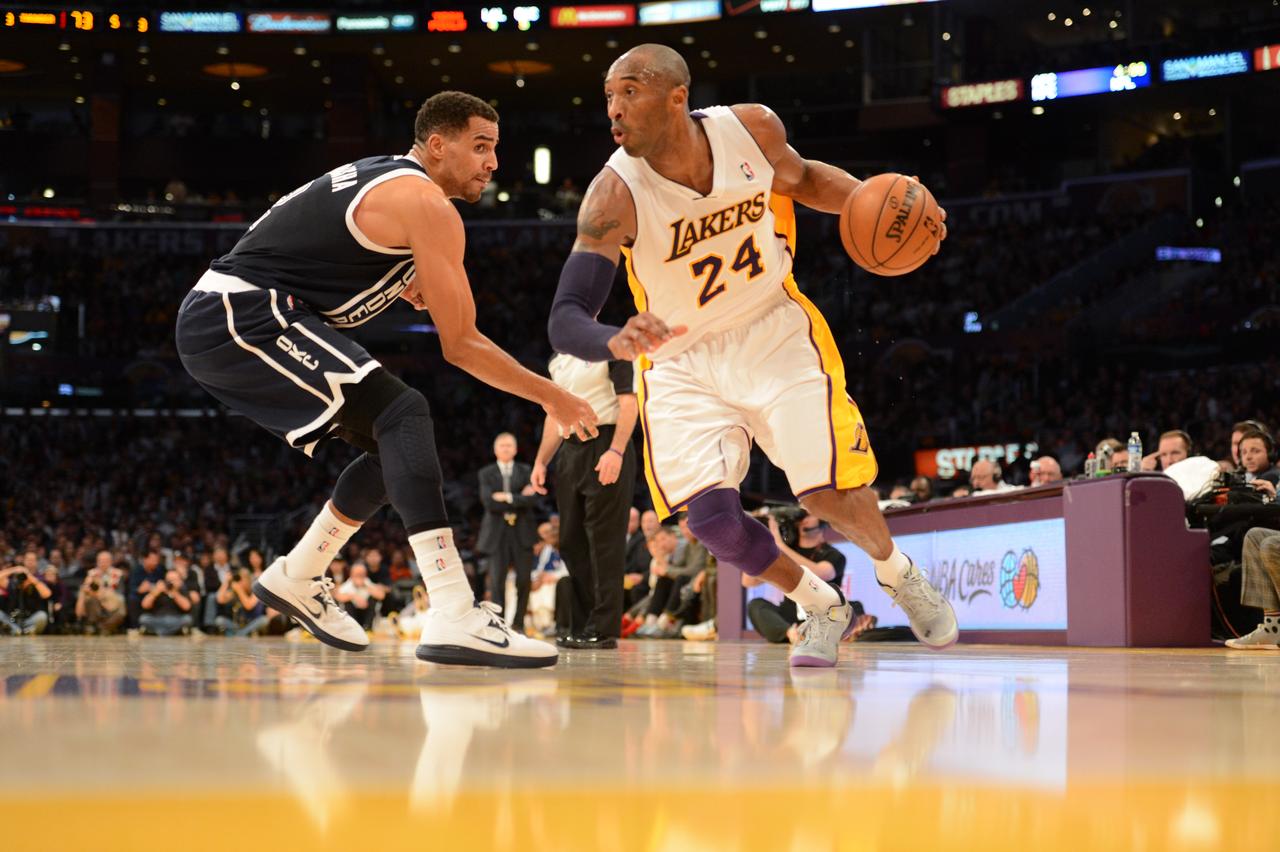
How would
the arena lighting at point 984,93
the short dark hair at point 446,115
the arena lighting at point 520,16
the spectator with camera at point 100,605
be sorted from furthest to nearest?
the arena lighting at point 984,93 → the arena lighting at point 520,16 → the spectator with camera at point 100,605 → the short dark hair at point 446,115

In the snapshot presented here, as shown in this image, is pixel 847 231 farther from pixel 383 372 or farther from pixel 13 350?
pixel 13 350

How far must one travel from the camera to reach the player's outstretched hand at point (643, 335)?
9.78 ft

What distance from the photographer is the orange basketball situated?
3.83 metres

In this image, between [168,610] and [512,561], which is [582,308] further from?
[168,610]

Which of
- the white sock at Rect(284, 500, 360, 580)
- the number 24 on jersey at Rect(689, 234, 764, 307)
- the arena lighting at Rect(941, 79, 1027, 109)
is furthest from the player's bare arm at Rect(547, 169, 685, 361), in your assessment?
the arena lighting at Rect(941, 79, 1027, 109)

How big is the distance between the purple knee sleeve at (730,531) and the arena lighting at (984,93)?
24.0m

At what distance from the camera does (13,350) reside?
79.7 ft

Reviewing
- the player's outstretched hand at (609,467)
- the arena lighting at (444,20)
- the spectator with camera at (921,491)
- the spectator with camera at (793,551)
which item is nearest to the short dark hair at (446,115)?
the player's outstretched hand at (609,467)

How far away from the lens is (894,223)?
383 centimetres

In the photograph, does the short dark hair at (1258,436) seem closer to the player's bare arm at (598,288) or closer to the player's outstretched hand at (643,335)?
the player's bare arm at (598,288)

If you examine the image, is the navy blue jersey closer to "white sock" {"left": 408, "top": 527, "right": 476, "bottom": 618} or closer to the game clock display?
"white sock" {"left": 408, "top": 527, "right": 476, "bottom": 618}

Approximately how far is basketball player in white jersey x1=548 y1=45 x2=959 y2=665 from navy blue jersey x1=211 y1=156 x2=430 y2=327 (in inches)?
20.6

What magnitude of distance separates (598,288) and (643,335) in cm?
59

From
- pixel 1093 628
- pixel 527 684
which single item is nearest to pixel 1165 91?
pixel 1093 628
